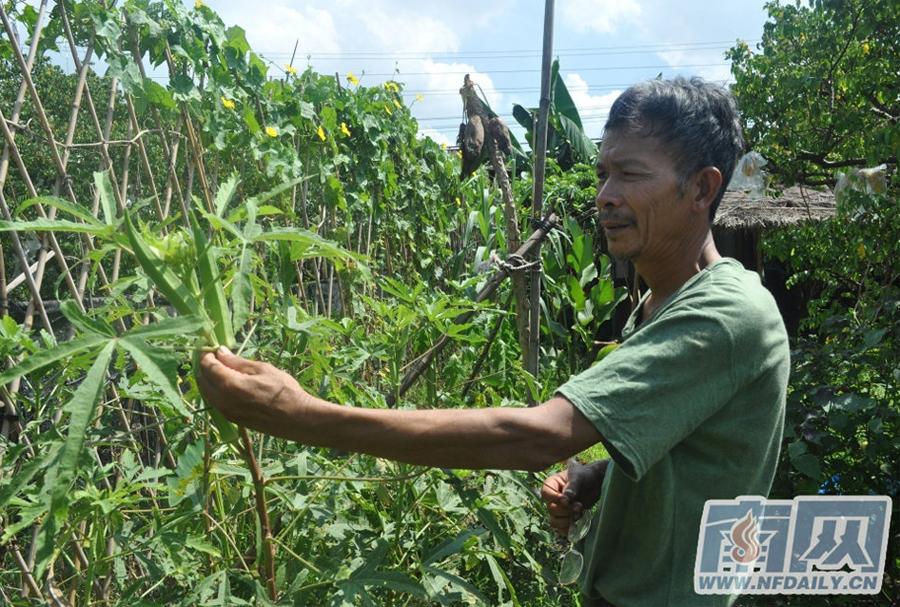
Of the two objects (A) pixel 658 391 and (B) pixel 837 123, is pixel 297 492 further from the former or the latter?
(B) pixel 837 123

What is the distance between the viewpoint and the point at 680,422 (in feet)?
4.25

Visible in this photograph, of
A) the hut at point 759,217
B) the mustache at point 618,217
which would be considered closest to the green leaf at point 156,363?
the mustache at point 618,217

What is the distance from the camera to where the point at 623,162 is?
1572mm

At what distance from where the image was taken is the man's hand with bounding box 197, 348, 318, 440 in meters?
1.25

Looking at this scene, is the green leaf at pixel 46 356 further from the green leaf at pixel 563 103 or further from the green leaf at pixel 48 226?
the green leaf at pixel 563 103

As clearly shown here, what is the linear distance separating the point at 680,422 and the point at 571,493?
524 millimetres

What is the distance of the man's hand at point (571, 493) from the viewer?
1756 millimetres

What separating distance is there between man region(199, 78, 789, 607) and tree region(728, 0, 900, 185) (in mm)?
2681

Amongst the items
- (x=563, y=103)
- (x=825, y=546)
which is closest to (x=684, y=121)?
(x=825, y=546)

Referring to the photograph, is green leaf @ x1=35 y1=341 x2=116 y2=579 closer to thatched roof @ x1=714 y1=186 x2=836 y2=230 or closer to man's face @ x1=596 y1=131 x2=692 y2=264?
man's face @ x1=596 y1=131 x2=692 y2=264

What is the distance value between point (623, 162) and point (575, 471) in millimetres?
656

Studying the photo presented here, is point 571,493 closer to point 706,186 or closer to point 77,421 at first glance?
point 706,186

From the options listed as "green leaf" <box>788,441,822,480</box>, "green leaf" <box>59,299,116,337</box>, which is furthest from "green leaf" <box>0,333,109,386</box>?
"green leaf" <box>788,441,822,480</box>

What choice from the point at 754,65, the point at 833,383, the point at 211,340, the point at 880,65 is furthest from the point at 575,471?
the point at 754,65
